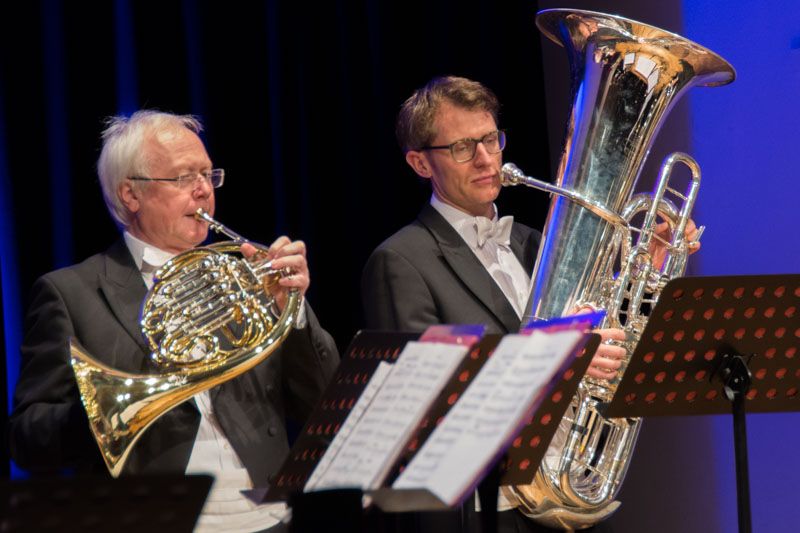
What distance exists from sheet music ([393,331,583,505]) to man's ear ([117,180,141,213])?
138 centimetres

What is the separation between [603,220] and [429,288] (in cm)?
48

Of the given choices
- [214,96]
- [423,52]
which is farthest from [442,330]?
[423,52]

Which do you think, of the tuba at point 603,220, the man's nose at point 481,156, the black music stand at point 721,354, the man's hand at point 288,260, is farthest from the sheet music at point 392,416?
the man's nose at point 481,156

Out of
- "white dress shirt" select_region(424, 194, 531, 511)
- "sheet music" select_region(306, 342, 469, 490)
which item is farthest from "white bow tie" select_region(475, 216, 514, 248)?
"sheet music" select_region(306, 342, 469, 490)

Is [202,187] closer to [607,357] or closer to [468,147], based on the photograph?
[468,147]

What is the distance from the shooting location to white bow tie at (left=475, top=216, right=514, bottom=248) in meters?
2.90

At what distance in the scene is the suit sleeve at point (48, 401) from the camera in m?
2.34

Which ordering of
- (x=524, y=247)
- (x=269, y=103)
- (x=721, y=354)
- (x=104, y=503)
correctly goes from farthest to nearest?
(x=269, y=103) < (x=524, y=247) < (x=721, y=354) < (x=104, y=503)

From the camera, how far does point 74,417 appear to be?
90.9 inches

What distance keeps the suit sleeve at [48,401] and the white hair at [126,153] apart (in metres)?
0.31

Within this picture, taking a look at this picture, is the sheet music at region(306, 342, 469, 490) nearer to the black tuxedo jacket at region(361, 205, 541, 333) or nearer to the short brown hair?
the black tuxedo jacket at region(361, 205, 541, 333)

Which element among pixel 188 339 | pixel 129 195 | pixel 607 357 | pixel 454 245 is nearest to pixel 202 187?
pixel 129 195

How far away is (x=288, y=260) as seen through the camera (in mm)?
2441

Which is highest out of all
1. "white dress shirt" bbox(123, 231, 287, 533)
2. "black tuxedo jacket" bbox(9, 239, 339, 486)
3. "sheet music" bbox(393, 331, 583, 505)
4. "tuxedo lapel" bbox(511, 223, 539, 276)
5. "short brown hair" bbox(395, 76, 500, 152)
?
"short brown hair" bbox(395, 76, 500, 152)
